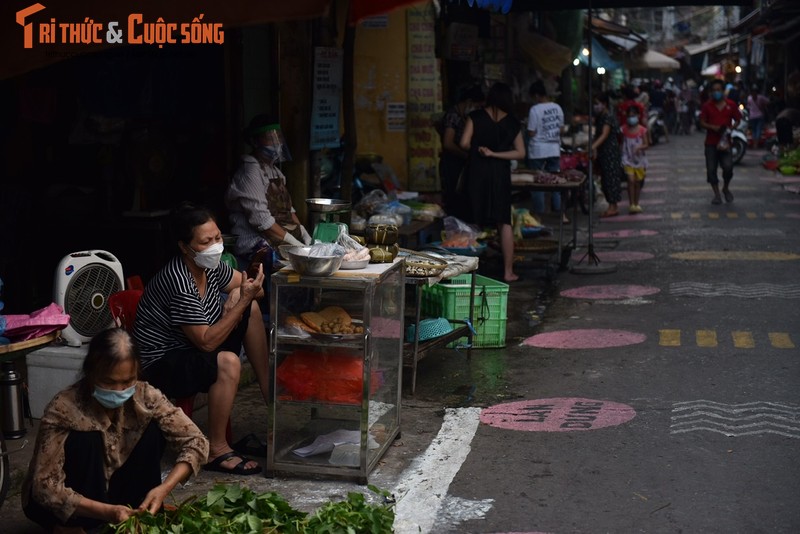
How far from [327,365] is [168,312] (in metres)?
0.83

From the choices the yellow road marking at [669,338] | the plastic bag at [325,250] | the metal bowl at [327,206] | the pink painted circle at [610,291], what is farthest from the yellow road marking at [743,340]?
the plastic bag at [325,250]

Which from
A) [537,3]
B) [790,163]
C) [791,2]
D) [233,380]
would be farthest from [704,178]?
[233,380]

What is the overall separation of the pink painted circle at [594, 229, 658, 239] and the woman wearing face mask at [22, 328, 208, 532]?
401 inches

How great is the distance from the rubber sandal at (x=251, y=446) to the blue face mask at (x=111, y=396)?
1549 mm

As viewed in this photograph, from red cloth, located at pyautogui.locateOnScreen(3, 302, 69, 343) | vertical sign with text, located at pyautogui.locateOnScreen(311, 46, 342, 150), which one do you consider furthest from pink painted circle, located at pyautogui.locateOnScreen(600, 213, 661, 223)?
red cloth, located at pyautogui.locateOnScreen(3, 302, 69, 343)

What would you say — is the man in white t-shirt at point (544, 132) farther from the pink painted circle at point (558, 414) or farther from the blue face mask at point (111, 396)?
the blue face mask at point (111, 396)

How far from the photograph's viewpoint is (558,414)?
6.29m

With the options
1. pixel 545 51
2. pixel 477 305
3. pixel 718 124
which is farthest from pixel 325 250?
pixel 545 51

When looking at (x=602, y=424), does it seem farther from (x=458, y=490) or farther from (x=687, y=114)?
(x=687, y=114)

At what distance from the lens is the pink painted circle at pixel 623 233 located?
13875 mm

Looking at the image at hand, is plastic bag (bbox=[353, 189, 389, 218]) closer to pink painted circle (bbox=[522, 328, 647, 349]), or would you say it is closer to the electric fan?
pink painted circle (bbox=[522, 328, 647, 349])

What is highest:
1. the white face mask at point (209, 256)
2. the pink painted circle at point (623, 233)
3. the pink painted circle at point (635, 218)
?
the white face mask at point (209, 256)

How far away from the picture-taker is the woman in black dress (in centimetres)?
1002

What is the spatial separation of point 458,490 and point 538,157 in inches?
375
